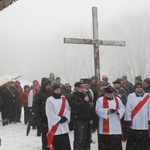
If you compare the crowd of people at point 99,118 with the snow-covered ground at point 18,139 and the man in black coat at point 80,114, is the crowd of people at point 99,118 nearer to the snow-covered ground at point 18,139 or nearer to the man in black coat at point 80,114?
the man in black coat at point 80,114

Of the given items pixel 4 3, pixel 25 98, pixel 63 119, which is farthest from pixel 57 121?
pixel 25 98

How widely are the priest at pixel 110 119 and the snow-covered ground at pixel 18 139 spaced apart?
5.30 ft

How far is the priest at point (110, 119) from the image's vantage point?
262 inches

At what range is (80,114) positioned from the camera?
6.73 metres

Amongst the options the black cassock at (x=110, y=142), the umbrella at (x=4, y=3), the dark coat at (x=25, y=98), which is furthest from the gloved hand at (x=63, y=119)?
the dark coat at (x=25, y=98)

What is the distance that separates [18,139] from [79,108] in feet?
11.8

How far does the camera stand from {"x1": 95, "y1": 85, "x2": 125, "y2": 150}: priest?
6656 millimetres

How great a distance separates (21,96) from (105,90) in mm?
7138

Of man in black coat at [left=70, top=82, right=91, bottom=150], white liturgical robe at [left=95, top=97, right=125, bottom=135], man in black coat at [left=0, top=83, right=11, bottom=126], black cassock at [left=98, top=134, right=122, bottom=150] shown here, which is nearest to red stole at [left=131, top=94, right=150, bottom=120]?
white liturgical robe at [left=95, top=97, right=125, bottom=135]

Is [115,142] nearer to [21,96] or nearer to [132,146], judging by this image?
[132,146]

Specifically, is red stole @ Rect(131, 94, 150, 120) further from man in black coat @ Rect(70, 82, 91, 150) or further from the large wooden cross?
the large wooden cross

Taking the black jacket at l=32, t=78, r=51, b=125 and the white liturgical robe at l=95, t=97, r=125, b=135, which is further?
the black jacket at l=32, t=78, r=51, b=125

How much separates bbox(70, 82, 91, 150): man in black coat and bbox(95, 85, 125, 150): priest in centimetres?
26

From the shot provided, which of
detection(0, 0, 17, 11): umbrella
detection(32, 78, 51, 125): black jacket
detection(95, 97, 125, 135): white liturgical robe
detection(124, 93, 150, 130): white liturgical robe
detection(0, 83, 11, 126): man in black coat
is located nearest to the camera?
detection(0, 0, 17, 11): umbrella
